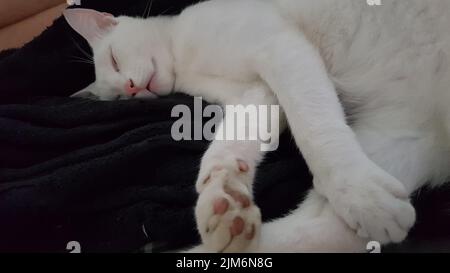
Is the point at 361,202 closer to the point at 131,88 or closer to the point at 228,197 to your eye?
the point at 228,197

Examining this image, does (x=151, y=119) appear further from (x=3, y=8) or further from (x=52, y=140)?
(x=3, y=8)

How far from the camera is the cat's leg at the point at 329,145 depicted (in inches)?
27.2

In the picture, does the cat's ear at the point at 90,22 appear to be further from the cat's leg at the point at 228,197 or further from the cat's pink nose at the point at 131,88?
the cat's leg at the point at 228,197

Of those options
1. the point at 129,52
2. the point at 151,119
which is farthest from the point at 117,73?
the point at 151,119

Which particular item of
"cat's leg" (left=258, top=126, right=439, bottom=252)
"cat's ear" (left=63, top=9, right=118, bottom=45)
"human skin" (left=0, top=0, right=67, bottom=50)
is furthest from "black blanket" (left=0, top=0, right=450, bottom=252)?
"human skin" (left=0, top=0, right=67, bottom=50)

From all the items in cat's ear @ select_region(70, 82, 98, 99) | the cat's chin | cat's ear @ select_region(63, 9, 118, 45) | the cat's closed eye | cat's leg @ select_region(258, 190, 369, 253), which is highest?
cat's ear @ select_region(63, 9, 118, 45)

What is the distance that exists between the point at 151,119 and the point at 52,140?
200 millimetres

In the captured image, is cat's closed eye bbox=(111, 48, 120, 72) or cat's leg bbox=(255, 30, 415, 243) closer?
cat's leg bbox=(255, 30, 415, 243)

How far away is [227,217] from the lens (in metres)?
0.64

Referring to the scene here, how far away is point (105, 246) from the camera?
779 millimetres

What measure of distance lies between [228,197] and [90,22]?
2.58 feet

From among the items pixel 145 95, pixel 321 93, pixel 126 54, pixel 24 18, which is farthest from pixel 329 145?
pixel 24 18

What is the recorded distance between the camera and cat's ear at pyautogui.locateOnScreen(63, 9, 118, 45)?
1.24 metres

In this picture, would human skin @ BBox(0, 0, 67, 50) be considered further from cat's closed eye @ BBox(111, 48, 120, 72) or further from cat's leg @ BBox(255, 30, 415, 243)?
cat's leg @ BBox(255, 30, 415, 243)
